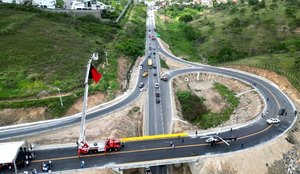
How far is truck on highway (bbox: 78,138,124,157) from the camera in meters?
53.1

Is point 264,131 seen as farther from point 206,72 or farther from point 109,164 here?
point 206,72

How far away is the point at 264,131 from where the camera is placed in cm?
6147

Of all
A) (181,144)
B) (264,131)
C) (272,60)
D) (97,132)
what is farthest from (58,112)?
(272,60)

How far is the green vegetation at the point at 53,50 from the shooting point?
254 ft

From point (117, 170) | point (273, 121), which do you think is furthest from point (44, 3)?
point (273, 121)

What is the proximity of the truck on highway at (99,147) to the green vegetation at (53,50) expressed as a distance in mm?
19997

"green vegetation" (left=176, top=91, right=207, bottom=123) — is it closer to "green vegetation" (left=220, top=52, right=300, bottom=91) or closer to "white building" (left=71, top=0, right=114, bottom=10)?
"green vegetation" (left=220, top=52, right=300, bottom=91)

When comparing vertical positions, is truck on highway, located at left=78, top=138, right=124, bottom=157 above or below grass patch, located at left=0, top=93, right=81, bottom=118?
below

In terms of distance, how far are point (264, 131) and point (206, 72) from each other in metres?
40.0

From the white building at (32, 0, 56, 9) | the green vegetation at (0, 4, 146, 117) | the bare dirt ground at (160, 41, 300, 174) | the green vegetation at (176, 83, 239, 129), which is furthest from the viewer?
the white building at (32, 0, 56, 9)

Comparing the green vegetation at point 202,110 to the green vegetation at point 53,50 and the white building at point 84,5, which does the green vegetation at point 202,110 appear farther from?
the white building at point 84,5

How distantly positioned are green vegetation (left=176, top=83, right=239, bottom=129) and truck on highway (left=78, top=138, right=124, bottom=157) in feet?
90.0

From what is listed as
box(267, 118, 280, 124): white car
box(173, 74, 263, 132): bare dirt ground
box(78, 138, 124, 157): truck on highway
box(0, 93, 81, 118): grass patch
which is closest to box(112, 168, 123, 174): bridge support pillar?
box(78, 138, 124, 157): truck on highway

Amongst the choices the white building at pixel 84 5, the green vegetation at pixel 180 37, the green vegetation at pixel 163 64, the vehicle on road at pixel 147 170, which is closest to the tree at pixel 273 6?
the green vegetation at pixel 180 37
